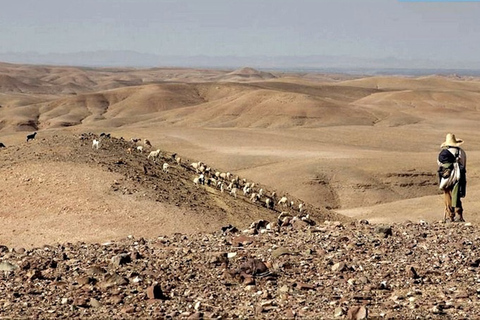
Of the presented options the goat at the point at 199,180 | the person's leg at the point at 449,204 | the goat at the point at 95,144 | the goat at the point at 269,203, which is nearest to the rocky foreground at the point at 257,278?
the person's leg at the point at 449,204

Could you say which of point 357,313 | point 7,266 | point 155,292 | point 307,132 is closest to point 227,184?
point 7,266

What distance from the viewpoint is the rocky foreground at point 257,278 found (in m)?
8.66

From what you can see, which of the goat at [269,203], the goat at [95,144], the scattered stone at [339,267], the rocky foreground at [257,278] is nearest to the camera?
the rocky foreground at [257,278]

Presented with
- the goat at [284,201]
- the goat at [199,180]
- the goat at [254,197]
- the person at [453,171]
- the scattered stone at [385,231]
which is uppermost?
the person at [453,171]

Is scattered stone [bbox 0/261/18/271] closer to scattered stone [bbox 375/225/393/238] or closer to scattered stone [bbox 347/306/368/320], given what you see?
scattered stone [bbox 347/306/368/320]

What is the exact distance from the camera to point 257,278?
9805 mm

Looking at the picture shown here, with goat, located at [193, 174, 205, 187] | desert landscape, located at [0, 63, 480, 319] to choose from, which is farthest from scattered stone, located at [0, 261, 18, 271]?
goat, located at [193, 174, 205, 187]

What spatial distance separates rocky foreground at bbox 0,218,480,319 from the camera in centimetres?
866

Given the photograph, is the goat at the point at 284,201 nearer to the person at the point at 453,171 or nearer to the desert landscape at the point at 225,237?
the desert landscape at the point at 225,237

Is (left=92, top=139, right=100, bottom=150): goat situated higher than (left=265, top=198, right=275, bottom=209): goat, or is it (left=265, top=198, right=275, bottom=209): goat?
(left=92, top=139, right=100, bottom=150): goat

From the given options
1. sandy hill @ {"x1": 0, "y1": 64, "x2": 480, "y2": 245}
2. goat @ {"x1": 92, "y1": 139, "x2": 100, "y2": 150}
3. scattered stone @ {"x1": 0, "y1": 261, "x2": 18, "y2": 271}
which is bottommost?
sandy hill @ {"x1": 0, "y1": 64, "x2": 480, "y2": 245}

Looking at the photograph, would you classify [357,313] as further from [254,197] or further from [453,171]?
[254,197]

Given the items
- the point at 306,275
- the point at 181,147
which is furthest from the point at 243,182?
the point at 181,147

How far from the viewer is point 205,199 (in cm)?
2394
